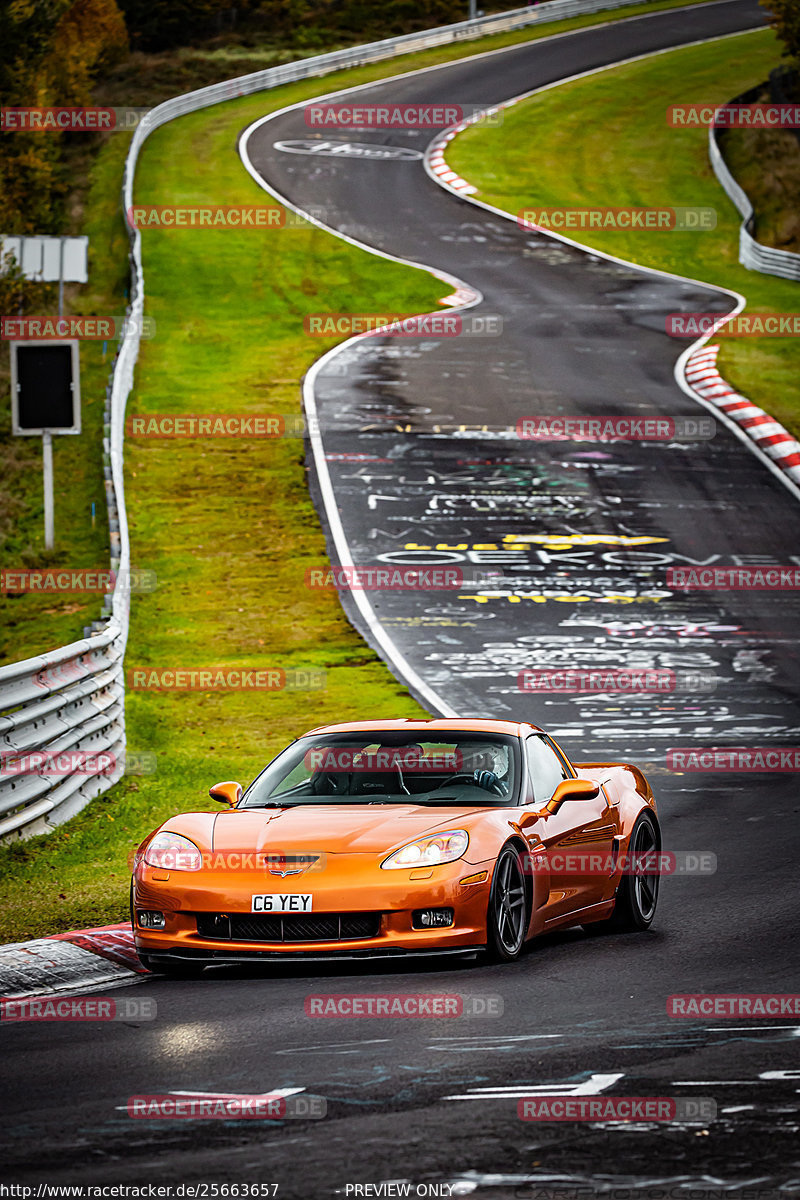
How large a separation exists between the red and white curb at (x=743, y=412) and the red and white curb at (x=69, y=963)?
803 inches

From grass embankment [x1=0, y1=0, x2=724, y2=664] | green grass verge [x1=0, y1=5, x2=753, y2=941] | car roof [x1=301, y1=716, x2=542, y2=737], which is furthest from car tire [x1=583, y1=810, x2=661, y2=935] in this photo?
grass embankment [x1=0, y1=0, x2=724, y2=664]

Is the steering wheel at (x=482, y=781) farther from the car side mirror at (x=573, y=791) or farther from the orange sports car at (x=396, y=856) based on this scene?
the car side mirror at (x=573, y=791)

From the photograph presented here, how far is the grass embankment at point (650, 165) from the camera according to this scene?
3694 cm

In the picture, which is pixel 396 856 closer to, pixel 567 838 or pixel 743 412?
pixel 567 838

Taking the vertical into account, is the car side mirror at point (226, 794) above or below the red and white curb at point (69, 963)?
above

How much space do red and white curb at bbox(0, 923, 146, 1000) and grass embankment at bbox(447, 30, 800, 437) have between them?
2385 cm

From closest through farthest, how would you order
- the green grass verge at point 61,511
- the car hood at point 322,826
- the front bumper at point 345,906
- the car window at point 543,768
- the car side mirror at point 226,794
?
the front bumper at point 345,906, the car hood at point 322,826, the car side mirror at point 226,794, the car window at point 543,768, the green grass verge at point 61,511

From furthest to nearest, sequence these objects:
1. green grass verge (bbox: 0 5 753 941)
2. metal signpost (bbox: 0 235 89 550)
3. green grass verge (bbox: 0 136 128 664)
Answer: green grass verge (bbox: 0 136 128 664), metal signpost (bbox: 0 235 89 550), green grass verge (bbox: 0 5 753 941)

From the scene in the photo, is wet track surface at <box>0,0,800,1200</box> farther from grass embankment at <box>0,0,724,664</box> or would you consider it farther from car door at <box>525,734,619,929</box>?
grass embankment at <box>0,0,724,664</box>

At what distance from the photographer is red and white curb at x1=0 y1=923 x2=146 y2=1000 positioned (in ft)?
26.8

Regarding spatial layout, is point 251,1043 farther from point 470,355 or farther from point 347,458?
point 470,355

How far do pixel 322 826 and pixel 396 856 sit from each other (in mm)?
530

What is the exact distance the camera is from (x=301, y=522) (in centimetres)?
2605

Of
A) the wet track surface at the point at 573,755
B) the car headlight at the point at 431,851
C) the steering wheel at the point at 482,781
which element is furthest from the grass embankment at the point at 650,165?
the car headlight at the point at 431,851
